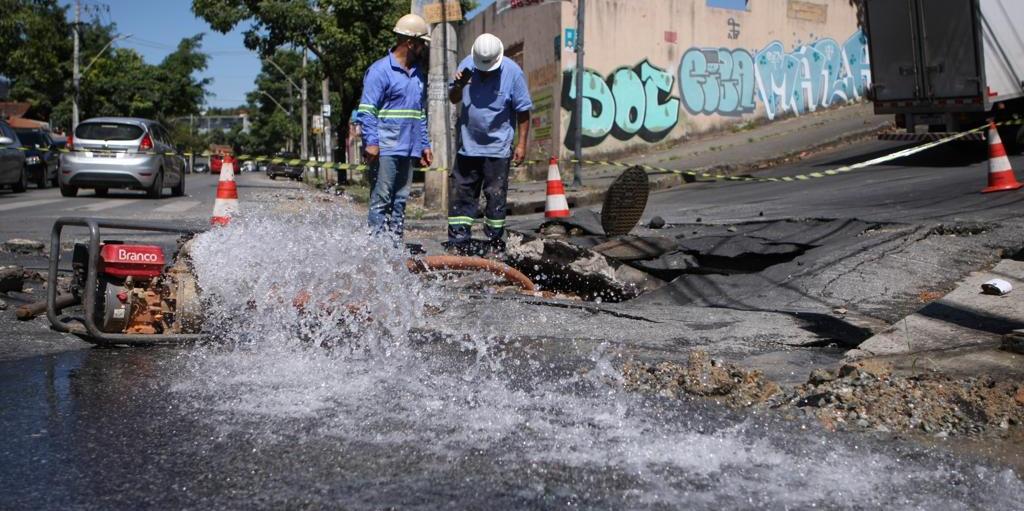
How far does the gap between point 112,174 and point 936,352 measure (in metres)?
15.8

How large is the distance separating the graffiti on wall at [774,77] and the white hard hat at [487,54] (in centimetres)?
1732

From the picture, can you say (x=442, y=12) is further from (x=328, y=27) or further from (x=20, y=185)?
(x=328, y=27)

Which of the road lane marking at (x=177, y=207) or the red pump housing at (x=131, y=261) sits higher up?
the road lane marking at (x=177, y=207)

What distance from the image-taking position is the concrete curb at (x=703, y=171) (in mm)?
14688

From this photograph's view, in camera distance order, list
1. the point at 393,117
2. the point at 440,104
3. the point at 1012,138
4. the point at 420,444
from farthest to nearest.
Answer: the point at 1012,138
the point at 440,104
the point at 393,117
the point at 420,444

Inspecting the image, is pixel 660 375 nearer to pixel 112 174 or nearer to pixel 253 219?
pixel 253 219

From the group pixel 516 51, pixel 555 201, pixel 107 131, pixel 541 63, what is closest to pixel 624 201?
pixel 555 201

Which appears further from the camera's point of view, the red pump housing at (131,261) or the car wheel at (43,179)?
the car wheel at (43,179)

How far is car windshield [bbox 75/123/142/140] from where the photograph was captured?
17516mm

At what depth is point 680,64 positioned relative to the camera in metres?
23.9

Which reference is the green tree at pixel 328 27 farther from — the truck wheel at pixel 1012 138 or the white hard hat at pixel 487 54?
the white hard hat at pixel 487 54

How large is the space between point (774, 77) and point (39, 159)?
60.9 ft

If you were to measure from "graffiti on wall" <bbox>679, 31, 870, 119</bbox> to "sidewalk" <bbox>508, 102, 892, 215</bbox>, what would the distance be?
61cm

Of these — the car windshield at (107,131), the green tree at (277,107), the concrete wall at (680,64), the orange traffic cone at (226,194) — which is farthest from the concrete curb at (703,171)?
the green tree at (277,107)
